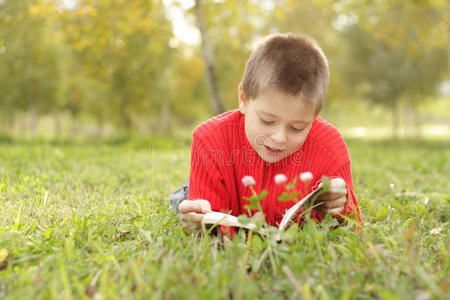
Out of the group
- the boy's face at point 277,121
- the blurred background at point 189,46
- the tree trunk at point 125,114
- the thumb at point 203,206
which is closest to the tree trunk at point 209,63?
the blurred background at point 189,46

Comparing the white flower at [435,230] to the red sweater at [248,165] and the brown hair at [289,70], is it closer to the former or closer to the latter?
the red sweater at [248,165]

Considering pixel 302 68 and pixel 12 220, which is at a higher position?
pixel 302 68

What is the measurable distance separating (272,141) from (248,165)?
0.35m

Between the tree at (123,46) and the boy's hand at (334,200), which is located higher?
the tree at (123,46)

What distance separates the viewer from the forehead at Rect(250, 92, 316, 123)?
6.17 feet

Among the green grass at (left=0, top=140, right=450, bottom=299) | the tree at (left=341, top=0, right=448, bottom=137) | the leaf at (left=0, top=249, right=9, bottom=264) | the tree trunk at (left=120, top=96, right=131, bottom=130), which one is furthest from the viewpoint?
the tree trunk at (left=120, top=96, right=131, bottom=130)

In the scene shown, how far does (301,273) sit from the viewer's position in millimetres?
1451

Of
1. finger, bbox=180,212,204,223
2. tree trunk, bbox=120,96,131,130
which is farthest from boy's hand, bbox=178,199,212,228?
tree trunk, bbox=120,96,131,130

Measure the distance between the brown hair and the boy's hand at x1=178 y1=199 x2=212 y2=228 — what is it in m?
0.67

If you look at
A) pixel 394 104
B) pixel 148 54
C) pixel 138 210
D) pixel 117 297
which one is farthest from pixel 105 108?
pixel 117 297

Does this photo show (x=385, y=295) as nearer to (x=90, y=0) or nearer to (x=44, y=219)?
(x=44, y=219)

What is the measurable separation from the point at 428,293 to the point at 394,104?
1687 centimetres

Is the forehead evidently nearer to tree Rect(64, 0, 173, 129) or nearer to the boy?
the boy

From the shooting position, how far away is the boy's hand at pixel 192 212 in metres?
1.92
